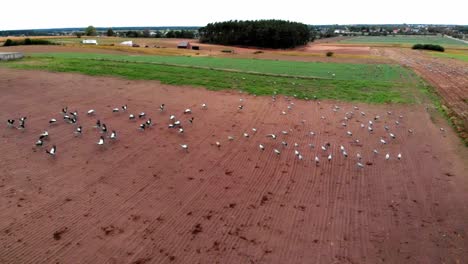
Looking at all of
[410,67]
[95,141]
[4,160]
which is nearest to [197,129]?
[95,141]

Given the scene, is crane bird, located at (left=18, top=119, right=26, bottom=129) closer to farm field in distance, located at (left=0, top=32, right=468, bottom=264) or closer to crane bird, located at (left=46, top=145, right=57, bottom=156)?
farm field in distance, located at (left=0, top=32, right=468, bottom=264)

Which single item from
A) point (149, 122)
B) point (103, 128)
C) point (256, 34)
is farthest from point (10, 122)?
point (256, 34)

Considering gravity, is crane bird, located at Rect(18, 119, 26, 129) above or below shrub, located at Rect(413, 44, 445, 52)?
above

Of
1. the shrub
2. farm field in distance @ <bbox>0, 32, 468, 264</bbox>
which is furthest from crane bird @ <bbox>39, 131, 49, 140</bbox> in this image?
the shrub

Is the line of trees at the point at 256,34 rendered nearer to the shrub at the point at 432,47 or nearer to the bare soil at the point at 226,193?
the shrub at the point at 432,47

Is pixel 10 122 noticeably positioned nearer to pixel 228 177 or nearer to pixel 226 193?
pixel 228 177

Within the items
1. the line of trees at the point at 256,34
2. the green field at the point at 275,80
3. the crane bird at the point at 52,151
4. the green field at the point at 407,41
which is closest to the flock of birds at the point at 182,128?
the crane bird at the point at 52,151
